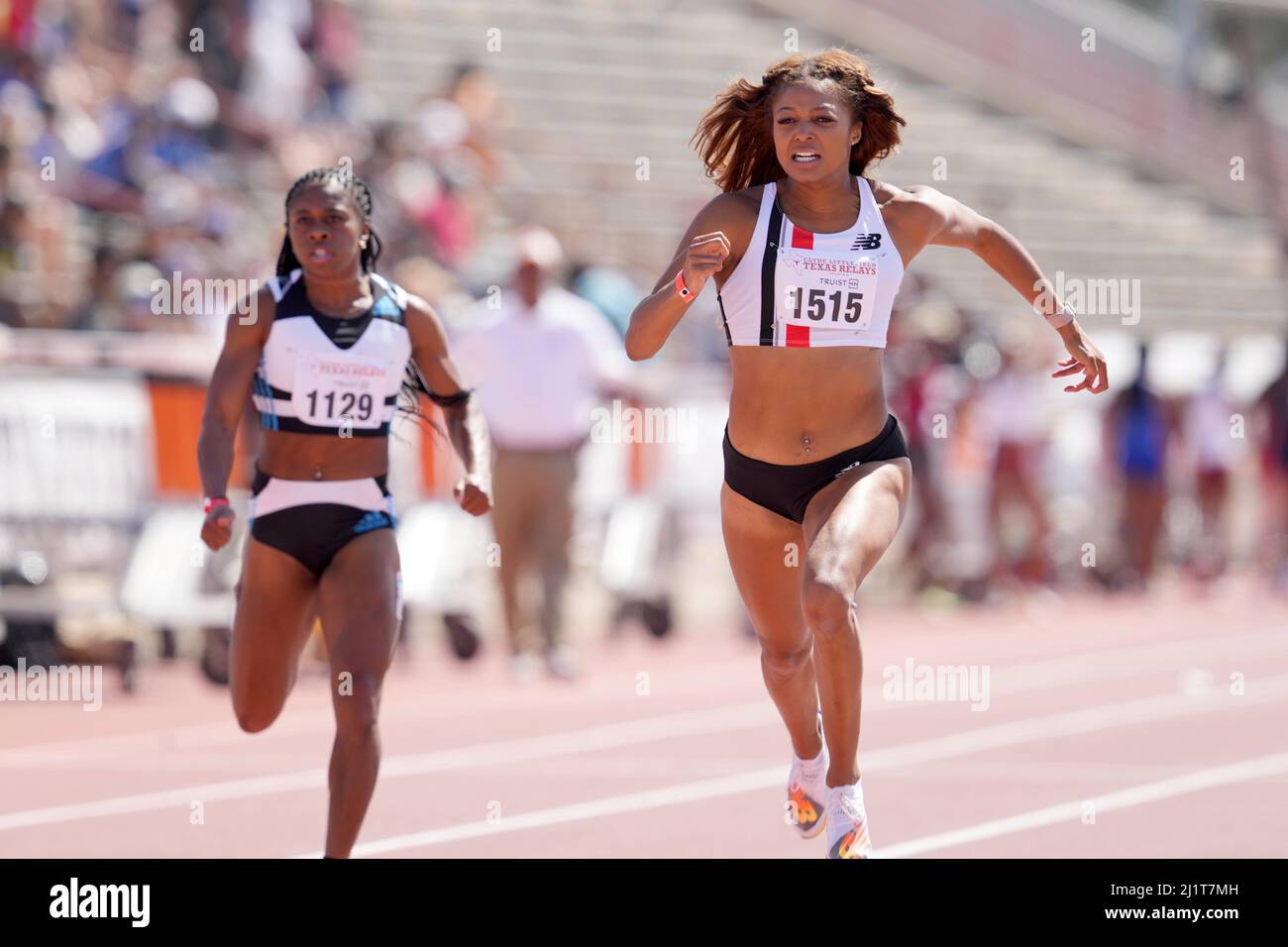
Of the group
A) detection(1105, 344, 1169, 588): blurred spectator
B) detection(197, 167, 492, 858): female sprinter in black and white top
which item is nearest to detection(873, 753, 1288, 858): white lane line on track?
detection(197, 167, 492, 858): female sprinter in black and white top

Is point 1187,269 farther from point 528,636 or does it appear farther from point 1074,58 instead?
point 528,636

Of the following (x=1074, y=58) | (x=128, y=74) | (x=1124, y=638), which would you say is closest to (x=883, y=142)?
(x=1124, y=638)

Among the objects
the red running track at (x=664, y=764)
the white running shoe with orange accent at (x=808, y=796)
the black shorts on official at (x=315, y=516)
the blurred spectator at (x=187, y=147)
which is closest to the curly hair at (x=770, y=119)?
the black shorts on official at (x=315, y=516)

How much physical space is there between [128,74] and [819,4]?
510 inches

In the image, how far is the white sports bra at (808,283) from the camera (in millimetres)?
7453

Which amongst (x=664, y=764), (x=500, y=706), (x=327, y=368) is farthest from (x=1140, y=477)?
(x=327, y=368)

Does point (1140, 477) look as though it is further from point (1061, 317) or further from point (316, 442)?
point (316, 442)

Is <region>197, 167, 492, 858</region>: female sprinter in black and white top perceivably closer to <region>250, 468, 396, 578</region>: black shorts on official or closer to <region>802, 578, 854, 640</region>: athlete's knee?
<region>250, 468, 396, 578</region>: black shorts on official

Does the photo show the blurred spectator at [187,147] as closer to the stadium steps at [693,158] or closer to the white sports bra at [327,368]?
the stadium steps at [693,158]

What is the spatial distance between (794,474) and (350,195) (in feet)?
5.95

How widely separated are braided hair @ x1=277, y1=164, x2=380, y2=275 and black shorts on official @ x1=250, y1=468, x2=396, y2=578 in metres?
0.81

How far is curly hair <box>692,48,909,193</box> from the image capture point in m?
7.60

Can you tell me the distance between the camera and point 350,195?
7.75m

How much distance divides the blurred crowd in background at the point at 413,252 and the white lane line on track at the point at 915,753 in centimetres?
580
